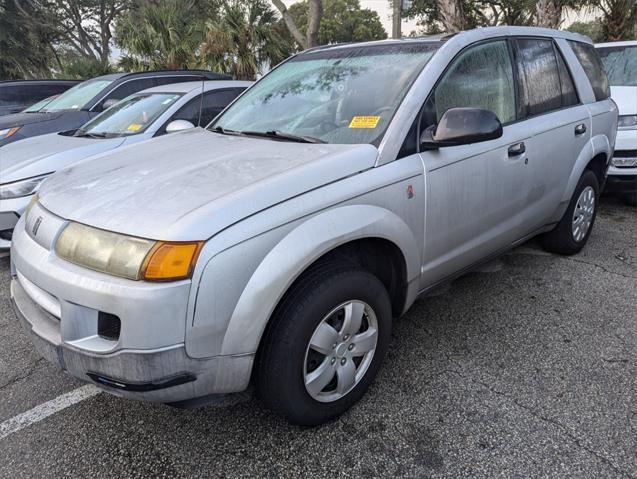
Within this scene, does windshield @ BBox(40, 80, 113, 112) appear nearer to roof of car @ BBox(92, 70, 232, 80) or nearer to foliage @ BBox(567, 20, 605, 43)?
roof of car @ BBox(92, 70, 232, 80)

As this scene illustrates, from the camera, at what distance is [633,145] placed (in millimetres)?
4879

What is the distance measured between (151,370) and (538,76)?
297 centimetres

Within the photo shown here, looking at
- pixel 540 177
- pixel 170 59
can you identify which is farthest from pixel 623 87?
pixel 170 59

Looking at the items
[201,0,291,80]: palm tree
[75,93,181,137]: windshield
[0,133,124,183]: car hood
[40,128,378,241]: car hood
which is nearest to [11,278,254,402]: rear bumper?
[40,128,378,241]: car hood

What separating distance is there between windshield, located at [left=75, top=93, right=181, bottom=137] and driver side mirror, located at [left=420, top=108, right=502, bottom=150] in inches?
131

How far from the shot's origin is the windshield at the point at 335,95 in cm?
242

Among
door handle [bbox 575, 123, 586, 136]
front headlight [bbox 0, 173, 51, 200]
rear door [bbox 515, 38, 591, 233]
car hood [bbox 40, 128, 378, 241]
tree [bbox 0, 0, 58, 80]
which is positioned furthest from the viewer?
tree [bbox 0, 0, 58, 80]

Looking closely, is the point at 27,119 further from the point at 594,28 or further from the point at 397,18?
the point at 594,28

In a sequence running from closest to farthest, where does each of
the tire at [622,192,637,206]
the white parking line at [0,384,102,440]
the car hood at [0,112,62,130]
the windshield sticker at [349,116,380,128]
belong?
the white parking line at [0,384,102,440]
the windshield sticker at [349,116,380,128]
the tire at [622,192,637,206]
the car hood at [0,112,62,130]

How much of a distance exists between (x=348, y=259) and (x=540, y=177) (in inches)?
67.5

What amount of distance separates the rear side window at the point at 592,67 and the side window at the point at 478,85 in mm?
1096

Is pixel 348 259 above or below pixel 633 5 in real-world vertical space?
below

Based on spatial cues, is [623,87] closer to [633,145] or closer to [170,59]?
[633,145]

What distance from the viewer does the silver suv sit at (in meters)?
1.67
